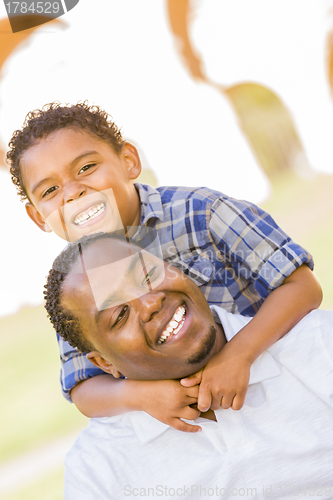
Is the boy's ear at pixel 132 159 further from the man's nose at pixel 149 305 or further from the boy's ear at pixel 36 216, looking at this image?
the man's nose at pixel 149 305

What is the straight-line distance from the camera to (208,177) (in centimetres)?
130

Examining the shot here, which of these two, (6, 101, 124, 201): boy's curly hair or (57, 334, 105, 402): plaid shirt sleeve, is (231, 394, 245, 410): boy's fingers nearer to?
(57, 334, 105, 402): plaid shirt sleeve

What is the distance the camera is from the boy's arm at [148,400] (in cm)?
70

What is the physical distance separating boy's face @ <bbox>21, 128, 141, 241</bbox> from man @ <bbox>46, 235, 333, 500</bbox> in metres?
0.10

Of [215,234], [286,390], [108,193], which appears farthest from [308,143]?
[286,390]

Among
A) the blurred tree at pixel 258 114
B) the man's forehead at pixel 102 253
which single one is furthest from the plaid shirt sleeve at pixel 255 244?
the blurred tree at pixel 258 114

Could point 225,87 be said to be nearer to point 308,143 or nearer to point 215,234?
point 308,143

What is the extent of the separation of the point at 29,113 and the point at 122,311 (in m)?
0.52

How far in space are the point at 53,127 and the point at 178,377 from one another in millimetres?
505

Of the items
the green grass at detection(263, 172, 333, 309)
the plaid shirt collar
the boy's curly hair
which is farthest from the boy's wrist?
the green grass at detection(263, 172, 333, 309)
